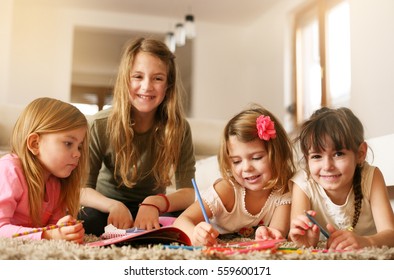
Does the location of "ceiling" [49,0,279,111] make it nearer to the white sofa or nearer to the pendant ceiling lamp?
the pendant ceiling lamp

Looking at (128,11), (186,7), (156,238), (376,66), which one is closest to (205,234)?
(156,238)

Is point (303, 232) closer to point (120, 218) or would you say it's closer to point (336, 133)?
point (336, 133)

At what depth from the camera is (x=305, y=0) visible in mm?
2977

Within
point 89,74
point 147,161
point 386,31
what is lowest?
point 147,161

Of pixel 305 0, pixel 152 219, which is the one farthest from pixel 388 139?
pixel 305 0

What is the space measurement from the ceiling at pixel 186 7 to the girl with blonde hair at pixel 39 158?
260 centimetres

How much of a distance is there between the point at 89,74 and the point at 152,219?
8.96ft

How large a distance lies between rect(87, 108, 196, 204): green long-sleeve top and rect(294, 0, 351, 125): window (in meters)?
1.44

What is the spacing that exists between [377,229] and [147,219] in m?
0.38

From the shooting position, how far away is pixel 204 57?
3836 millimetres

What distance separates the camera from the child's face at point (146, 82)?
0.94 metres

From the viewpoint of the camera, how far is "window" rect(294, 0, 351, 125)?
2.51 meters

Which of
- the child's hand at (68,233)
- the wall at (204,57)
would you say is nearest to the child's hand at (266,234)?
the child's hand at (68,233)
